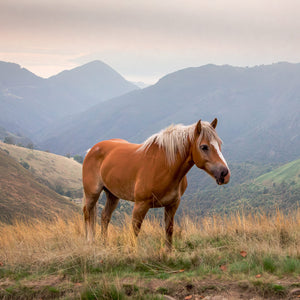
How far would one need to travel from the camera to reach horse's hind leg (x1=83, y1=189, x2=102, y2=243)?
22.5 feet

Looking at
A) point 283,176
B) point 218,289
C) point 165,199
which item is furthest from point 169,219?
point 283,176

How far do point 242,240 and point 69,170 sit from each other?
284 ft

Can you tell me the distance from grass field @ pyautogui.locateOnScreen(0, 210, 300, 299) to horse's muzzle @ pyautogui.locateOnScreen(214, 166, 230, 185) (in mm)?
1115

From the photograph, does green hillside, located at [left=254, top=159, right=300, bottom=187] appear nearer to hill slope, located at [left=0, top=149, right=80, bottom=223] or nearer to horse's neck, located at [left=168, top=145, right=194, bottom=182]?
hill slope, located at [left=0, top=149, right=80, bottom=223]

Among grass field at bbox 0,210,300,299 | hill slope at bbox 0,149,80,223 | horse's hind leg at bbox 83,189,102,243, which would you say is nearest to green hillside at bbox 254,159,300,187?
hill slope at bbox 0,149,80,223

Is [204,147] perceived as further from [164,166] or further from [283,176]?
[283,176]

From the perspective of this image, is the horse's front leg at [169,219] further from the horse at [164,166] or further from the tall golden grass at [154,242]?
the tall golden grass at [154,242]

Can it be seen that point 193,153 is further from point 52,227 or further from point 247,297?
point 52,227

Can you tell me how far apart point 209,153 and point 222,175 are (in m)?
0.36

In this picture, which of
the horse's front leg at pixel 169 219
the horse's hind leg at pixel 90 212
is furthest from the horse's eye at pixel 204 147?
the horse's hind leg at pixel 90 212

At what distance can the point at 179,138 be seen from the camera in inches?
219

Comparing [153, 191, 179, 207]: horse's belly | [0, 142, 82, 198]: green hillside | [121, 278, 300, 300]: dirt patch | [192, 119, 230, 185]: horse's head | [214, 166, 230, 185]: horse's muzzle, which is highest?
[192, 119, 230, 185]: horse's head

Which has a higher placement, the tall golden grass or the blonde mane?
the blonde mane

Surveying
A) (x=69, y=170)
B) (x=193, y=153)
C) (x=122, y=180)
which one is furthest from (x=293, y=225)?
(x=69, y=170)
